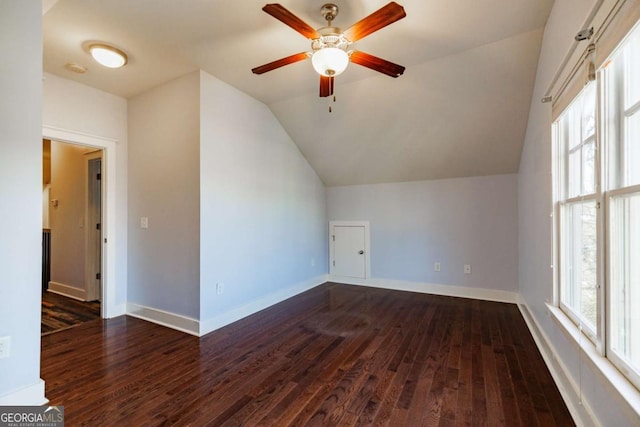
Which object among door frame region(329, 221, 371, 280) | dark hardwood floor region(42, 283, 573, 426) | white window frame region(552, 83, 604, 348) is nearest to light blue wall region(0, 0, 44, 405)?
dark hardwood floor region(42, 283, 573, 426)

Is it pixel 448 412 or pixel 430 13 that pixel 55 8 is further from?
pixel 448 412

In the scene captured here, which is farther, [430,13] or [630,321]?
[430,13]

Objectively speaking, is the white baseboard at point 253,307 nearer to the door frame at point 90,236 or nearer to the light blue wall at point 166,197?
the light blue wall at point 166,197

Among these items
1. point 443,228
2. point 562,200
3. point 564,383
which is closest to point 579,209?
point 562,200

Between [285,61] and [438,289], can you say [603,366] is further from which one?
[438,289]

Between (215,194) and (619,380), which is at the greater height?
(215,194)

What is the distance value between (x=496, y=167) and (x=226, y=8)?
3.43 meters

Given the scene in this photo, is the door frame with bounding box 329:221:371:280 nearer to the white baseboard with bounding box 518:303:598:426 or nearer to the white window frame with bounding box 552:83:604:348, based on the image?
the white baseboard with bounding box 518:303:598:426

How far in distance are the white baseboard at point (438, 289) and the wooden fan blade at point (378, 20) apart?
3.44m

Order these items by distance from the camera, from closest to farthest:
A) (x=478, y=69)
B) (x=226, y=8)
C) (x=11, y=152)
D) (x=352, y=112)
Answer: (x=11, y=152) → (x=226, y=8) → (x=478, y=69) → (x=352, y=112)

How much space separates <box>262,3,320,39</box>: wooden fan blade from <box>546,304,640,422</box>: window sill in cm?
227

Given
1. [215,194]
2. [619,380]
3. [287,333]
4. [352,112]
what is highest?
[352,112]

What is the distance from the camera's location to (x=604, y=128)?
51.1 inches

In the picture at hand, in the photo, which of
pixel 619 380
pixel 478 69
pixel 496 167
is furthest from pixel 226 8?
pixel 496 167
